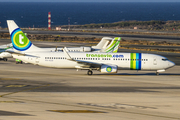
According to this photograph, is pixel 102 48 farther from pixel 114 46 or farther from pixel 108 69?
pixel 108 69

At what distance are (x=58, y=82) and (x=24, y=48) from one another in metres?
11.9

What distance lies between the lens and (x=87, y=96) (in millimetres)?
37531

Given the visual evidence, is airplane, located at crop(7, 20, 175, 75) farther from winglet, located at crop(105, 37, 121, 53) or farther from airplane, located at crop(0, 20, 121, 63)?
winglet, located at crop(105, 37, 121, 53)

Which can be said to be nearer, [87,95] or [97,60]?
[87,95]

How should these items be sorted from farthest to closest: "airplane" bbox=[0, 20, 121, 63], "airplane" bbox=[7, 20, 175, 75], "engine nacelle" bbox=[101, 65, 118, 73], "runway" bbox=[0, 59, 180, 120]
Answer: "airplane" bbox=[0, 20, 121, 63], "airplane" bbox=[7, 20, 175, 75], "engine nacelle" bbox=[101, 65, 118, 73], "runway" bbox=[0, 59, 180, 120]

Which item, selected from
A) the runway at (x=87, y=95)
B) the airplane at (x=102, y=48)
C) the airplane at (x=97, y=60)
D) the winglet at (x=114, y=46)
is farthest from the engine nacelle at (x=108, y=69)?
the winglet at (x=114, y=46)

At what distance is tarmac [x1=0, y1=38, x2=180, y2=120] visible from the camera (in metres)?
29.5

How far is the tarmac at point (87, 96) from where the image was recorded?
1160 inches

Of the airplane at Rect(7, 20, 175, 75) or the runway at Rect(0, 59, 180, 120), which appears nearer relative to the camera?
the runway at Rect(0, 59, 180, 120)

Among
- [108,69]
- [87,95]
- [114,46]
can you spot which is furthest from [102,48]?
[87,95]

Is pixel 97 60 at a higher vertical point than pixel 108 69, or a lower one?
higher

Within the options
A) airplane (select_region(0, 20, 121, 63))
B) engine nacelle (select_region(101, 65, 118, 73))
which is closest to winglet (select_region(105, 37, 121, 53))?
airplane (select_region(0, 20, 121, 63))

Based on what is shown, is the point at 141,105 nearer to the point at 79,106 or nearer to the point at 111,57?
the point at 79,106

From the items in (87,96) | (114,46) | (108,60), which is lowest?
(87,96)
